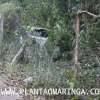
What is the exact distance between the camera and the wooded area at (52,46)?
17.0ft

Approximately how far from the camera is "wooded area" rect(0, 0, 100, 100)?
5.18 metres

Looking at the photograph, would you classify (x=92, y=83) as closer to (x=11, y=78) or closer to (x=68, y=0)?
(x=11, y=78)

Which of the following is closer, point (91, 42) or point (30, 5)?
point (91, 42)

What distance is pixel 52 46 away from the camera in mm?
7469

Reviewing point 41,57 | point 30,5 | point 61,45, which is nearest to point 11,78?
point 41,57

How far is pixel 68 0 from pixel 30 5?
212 centimetres

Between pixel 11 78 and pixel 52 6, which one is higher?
pixel 52 6

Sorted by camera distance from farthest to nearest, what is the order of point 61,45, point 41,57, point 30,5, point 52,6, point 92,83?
point 30,5
point 52,6
point 61,45
point 41,57
point 92,83

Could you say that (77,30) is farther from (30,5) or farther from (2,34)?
(30,5)

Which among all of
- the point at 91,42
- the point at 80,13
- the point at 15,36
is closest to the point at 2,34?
the point at 15,36

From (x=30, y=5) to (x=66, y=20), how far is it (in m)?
2.53

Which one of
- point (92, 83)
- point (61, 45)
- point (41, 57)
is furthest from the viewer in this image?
point (61, 45)

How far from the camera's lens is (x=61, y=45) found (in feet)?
24.7

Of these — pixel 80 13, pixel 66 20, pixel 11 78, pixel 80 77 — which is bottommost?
pixel 11 78
